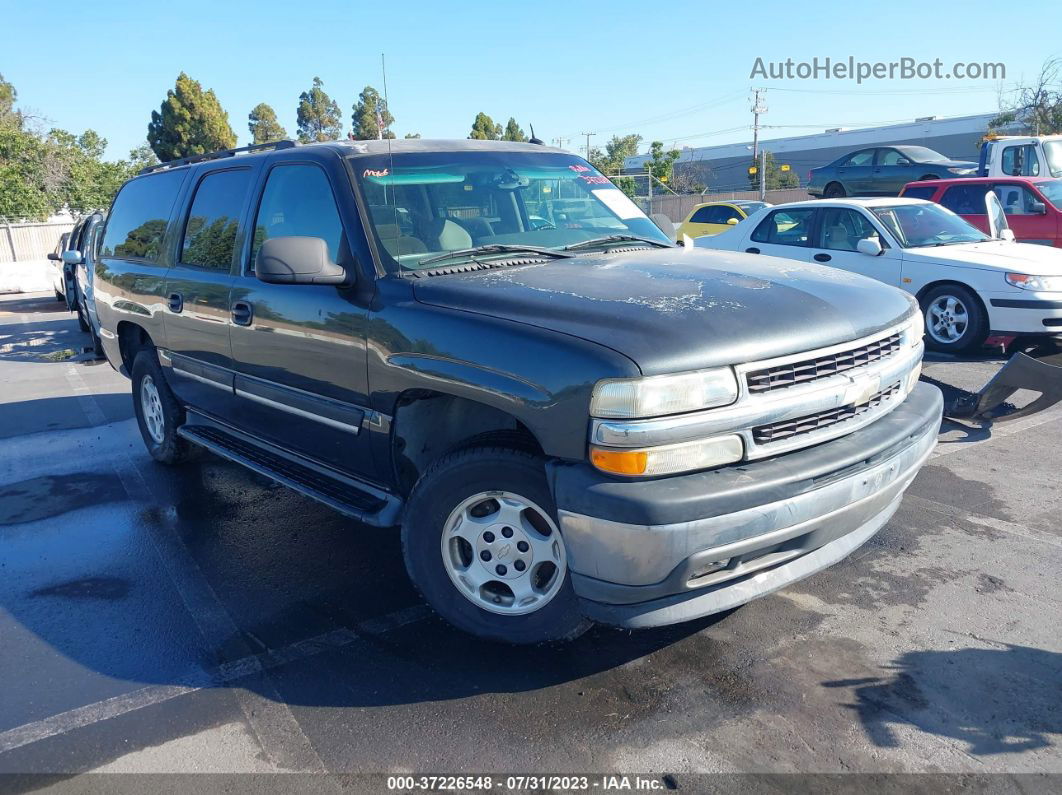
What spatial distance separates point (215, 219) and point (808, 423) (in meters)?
3.51

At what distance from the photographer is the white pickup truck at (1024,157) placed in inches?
629

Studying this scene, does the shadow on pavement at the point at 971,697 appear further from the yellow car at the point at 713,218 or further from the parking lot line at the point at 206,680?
the yellow car at the point at 713,218

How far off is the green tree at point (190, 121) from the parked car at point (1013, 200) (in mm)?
39140

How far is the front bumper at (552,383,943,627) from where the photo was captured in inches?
106

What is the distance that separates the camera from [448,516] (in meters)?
3.27

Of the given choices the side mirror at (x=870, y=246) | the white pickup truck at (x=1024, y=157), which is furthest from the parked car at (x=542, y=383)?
the white pickup truck at (x=1024, y=157)

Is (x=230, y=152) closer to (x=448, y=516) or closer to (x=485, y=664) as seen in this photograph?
(x=448, y=516)

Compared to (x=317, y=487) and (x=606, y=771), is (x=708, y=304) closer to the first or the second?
(x=606, y=771)

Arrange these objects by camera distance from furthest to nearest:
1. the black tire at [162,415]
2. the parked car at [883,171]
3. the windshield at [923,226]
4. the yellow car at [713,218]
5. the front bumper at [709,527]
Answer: the parked car at [883,171] → the yellow car at [713,218] → the windshield at [923,226] → the black tire at [162,415] → the front bumper at [709,527]

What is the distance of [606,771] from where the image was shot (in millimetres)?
2684

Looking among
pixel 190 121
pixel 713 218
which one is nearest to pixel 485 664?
pixel 713 218

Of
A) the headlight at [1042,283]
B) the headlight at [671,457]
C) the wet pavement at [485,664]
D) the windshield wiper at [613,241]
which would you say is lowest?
the wet pavement at [485,664]

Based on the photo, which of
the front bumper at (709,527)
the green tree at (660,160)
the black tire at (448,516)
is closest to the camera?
the front bumper at (709,527)

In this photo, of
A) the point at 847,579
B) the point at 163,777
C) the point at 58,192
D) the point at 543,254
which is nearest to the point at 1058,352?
the point at 847,579
